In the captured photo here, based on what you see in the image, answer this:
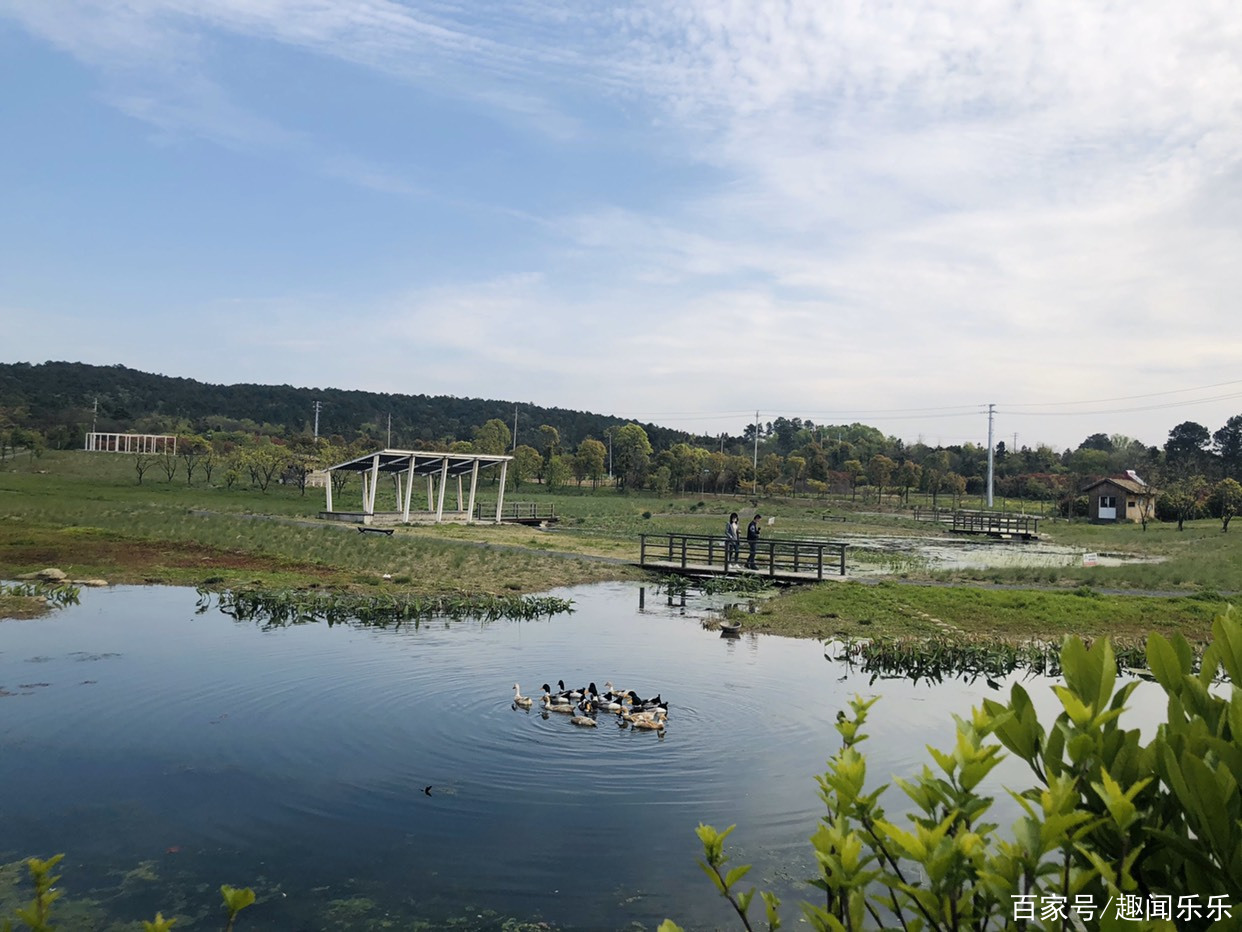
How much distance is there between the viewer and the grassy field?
2075 cm

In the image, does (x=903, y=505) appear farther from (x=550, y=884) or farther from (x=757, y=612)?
(x=550, y=884)

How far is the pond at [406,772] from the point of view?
7.39m

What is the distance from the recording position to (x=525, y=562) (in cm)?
3039

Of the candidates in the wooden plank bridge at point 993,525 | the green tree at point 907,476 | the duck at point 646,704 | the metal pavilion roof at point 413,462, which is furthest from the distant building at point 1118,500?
the duck at point 646,704

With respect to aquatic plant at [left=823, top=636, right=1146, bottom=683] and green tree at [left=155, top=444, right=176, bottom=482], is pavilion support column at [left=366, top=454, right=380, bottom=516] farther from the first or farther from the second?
green tree at [left=155, top=444, right=176, bottom=482]

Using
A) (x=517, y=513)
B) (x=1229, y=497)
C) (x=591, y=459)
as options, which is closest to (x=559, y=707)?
(x=517, y=513)

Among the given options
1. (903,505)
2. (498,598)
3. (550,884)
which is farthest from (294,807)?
(903,505)

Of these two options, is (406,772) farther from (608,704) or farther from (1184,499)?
(1184,499)

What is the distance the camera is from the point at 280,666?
14.7 m

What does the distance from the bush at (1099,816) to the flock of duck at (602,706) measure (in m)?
9.88

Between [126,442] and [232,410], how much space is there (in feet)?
132

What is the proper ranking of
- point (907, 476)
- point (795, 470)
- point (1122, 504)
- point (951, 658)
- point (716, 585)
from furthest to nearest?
point (795, 470) → point (907, 476) → point (1122, 504) → point (716, 585) → point (951, 658)

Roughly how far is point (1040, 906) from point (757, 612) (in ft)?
65.5

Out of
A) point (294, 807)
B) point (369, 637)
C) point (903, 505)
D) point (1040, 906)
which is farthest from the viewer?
point (903, 505)
